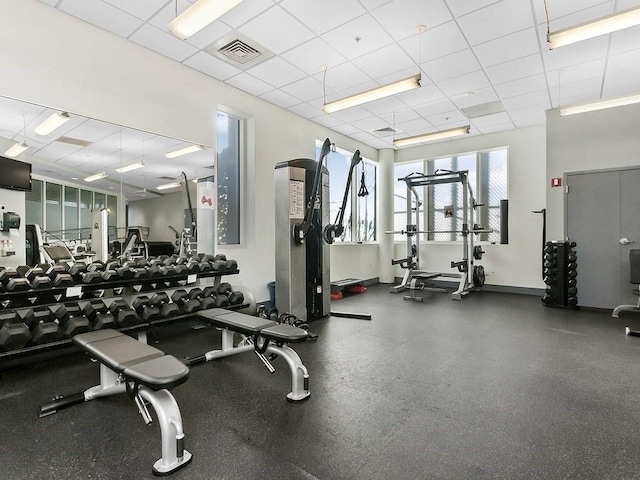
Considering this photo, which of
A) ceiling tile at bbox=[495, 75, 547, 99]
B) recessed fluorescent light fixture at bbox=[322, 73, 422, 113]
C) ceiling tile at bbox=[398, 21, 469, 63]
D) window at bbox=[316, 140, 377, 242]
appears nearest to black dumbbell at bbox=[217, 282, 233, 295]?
recessed fluorescent light fixture at bbox=[322, 73, 422, 113]

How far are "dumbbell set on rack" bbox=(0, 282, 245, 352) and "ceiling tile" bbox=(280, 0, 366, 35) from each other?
2.84 meters

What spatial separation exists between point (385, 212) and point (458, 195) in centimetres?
156

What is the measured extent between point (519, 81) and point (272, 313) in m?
4.30

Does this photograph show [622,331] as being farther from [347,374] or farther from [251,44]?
[251,44]

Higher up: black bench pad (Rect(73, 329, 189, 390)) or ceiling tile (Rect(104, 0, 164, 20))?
ceiling tile (Rect(104, 0, 164, 20))

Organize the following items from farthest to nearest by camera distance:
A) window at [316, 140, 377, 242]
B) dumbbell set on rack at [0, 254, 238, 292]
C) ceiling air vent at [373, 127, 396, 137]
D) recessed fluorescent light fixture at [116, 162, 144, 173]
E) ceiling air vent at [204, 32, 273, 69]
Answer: window at [316, 140, 377, 242]
ceiling air vent at [373, 127, 396, 137]
recessed fluorescent light fixture at [116, 162, 144, 173]
ceiling air vent at [204, 32, 273, 69]
dumbbell set on rack at [0, 254, 238, 292]

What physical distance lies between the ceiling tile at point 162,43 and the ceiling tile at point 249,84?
677 millimetres

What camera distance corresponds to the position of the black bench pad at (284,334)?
2.19 metres

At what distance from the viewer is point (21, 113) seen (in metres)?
2.83

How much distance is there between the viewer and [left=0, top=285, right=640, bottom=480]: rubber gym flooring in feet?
5.04

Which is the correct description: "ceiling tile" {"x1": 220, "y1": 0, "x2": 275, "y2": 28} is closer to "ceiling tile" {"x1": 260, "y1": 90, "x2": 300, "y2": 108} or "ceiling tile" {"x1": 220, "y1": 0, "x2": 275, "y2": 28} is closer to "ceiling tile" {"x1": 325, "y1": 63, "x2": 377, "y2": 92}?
"ceiling tile" {"x1": 325, "y1": 63, "x2": 377, "y2": 92}

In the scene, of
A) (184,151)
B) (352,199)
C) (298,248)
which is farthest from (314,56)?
(352,199)

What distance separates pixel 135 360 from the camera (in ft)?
5.65

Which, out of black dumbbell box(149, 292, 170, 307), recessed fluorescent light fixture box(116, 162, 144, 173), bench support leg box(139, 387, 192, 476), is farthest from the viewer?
recessed fluorescent light fixture box(116, 162, 144, 173)
